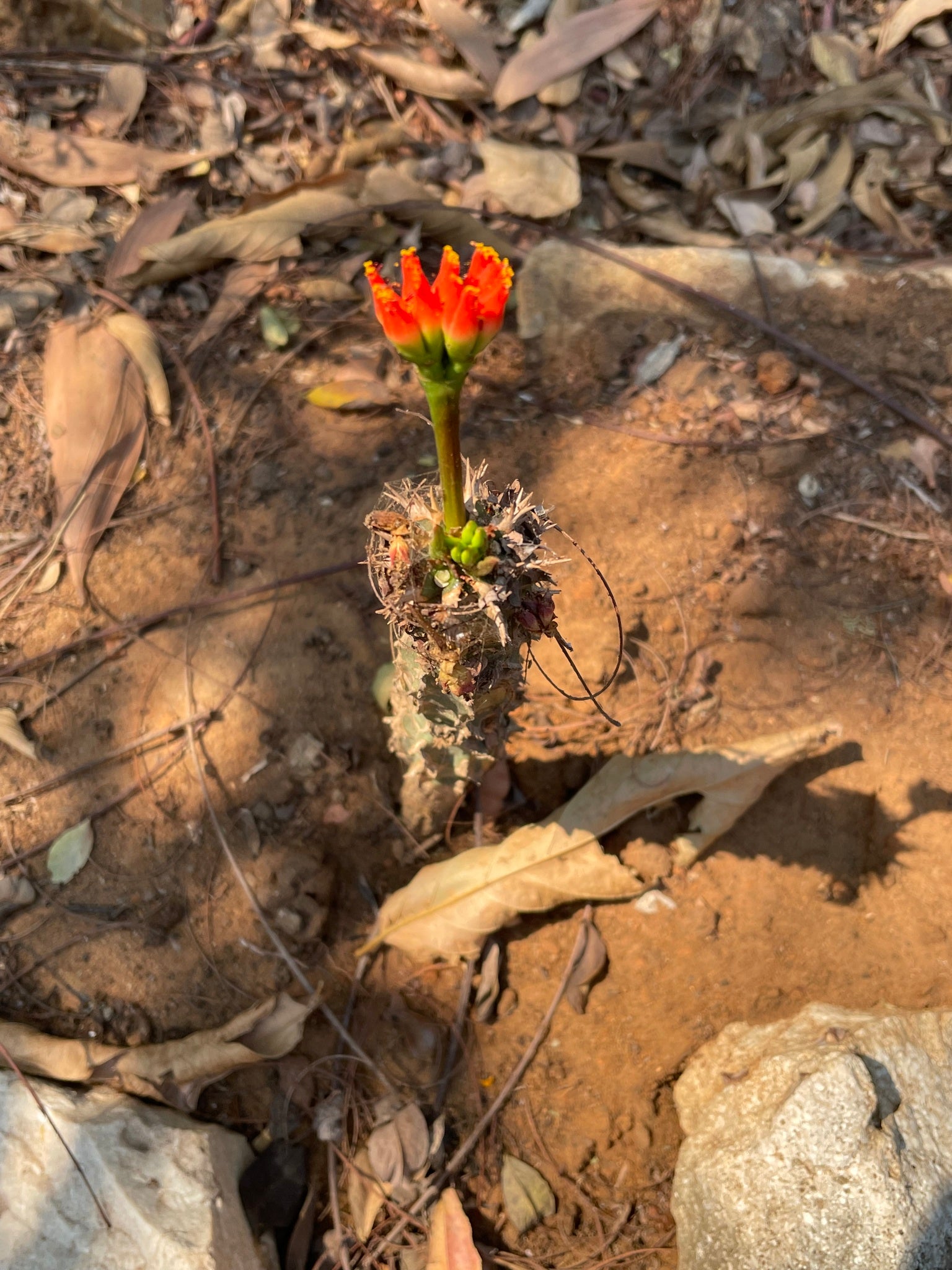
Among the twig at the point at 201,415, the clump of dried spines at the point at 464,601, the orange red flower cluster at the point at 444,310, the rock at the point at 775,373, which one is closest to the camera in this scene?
the orange red flower cluster at the point at 444,310

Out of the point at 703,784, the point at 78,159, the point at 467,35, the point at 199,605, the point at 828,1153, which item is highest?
the point at 467,35

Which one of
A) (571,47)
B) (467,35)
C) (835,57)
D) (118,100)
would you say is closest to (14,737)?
(118,100)

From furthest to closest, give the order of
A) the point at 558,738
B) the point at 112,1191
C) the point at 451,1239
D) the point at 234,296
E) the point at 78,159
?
the point at 78,159, the point at 234,296, the point at 558,738, the point at 451,1239, the point at 112,1191

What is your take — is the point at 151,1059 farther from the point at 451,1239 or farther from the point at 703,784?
the point at 703,784

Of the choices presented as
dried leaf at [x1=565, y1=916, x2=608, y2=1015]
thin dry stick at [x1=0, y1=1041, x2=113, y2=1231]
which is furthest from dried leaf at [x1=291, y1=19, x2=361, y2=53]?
thin dry stick at [x1=0, y1=1041, x2=113, y2=1231]

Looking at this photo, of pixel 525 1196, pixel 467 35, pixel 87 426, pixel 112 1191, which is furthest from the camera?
pixel 467 35

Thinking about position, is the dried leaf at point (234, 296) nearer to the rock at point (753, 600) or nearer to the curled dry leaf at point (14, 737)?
the curled dry leaf at point (14, 737)

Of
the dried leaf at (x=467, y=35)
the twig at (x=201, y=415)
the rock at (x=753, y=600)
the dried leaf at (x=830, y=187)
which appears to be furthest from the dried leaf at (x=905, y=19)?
the twig at (x=201, y=415)
